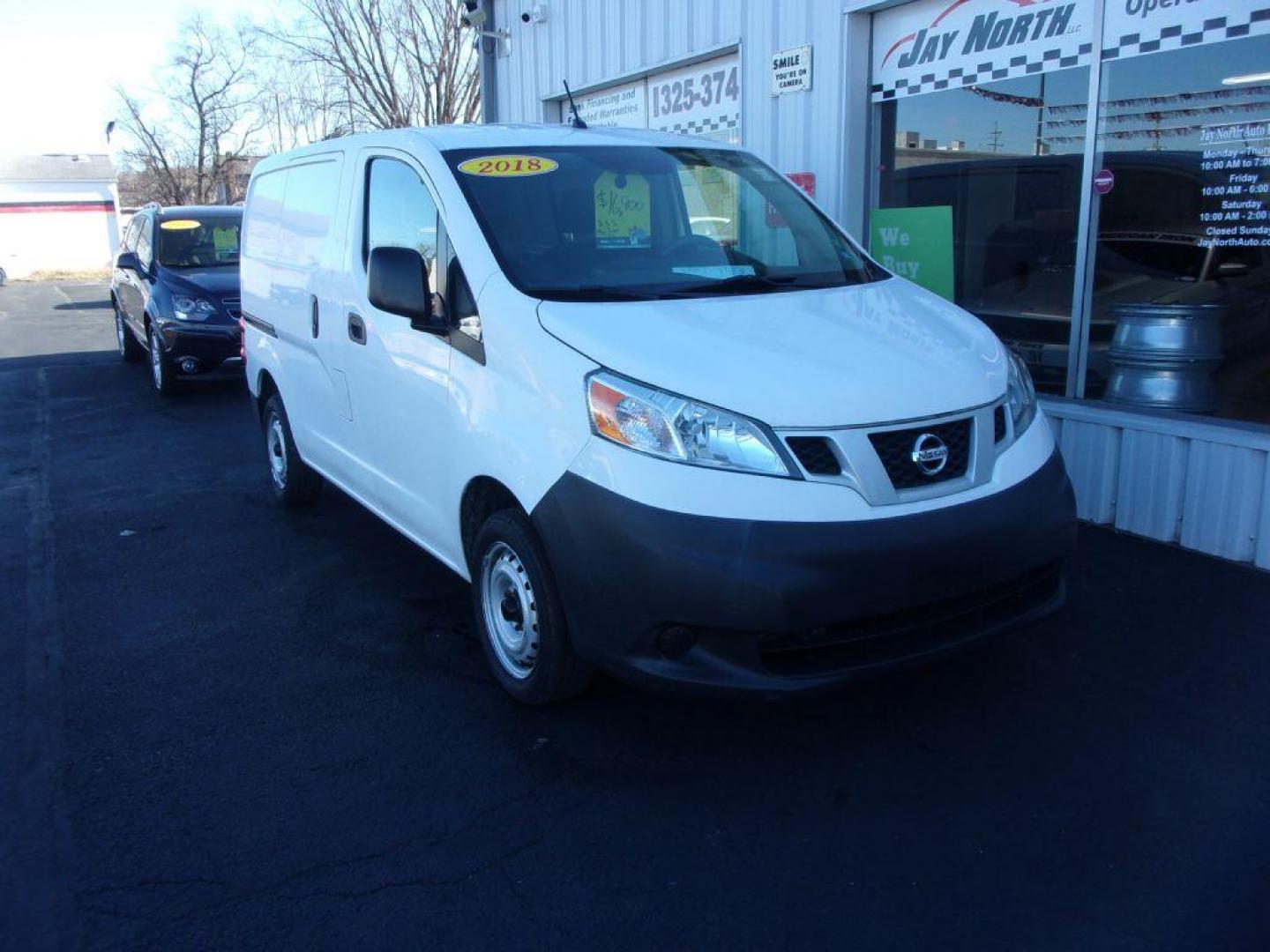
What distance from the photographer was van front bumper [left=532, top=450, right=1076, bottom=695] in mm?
2861

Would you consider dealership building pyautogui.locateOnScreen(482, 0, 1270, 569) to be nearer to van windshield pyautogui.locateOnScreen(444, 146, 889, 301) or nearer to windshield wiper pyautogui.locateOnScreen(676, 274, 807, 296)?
van windshield pyautogui.locateOnScreen(444, 146, 889, 301)

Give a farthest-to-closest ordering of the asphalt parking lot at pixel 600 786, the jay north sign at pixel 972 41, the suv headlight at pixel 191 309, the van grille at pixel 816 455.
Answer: the suv headlight at pixel 191 309 → the jay north sign at pixel 972 41 → the van grille at pixel 816 455 → the asphalt parking lot at pixel 600 786

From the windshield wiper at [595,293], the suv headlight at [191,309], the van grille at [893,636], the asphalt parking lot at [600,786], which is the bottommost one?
the asphalt parking lot at [600,786]

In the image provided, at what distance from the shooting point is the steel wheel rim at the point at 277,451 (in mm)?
6250

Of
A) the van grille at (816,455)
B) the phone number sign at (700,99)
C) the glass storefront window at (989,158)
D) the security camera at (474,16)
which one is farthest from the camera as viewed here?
the security camera at (474,16)

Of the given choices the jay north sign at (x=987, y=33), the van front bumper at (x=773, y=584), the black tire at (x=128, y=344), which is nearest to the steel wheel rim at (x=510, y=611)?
the van front bumper at (x=773, y=584)

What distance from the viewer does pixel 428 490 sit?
159 inches

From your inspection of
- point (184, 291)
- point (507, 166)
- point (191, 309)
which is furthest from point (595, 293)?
point (184, 291)

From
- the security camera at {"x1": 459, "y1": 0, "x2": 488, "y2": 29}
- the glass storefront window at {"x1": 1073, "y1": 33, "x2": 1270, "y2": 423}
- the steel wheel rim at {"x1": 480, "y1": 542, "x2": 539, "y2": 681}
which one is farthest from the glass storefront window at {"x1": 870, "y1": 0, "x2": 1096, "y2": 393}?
the security camera at {"x1": 459, "y1": 0, "x2": 488, "y2": 29}

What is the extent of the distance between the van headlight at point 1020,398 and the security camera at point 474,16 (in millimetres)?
8905

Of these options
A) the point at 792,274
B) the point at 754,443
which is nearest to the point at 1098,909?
the point at 754,443

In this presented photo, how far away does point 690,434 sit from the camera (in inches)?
117

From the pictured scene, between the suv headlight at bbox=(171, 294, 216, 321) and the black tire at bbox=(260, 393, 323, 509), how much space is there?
13.8 feet

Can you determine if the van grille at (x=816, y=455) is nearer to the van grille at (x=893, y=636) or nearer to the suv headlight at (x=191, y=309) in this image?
the van grille at (x=893, y=636)
